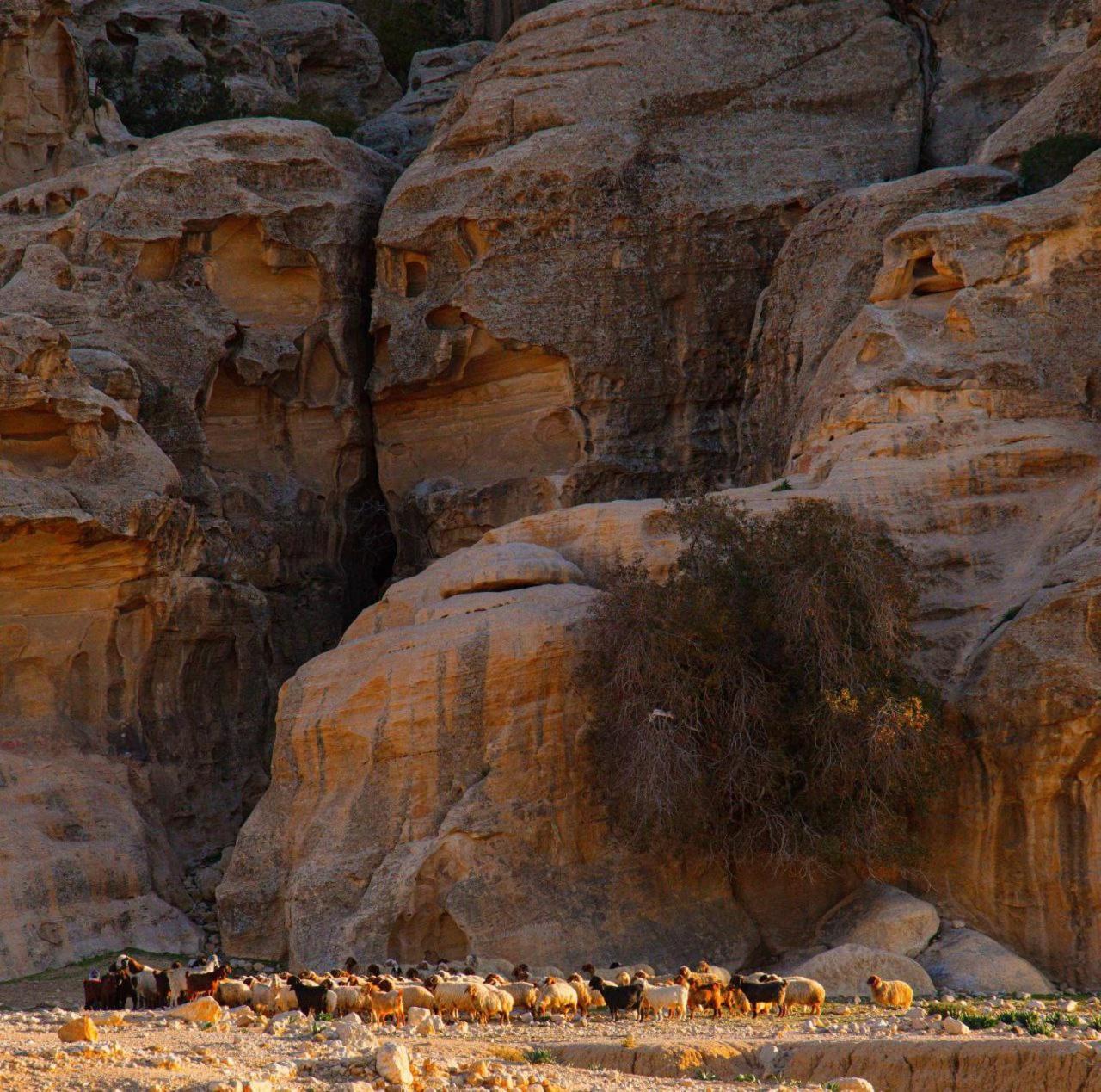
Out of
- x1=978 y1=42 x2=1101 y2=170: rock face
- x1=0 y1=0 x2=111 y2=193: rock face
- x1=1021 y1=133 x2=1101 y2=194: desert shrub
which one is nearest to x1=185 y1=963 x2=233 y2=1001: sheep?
x1=1021 y1=133 x2=1101 y2=194: desert shrub

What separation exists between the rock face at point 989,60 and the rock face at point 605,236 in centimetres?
62

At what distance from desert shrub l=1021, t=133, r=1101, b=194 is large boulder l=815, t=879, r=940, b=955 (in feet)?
42.9

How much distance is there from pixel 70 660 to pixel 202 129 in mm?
12116

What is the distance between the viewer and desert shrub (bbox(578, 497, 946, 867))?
26.6 m

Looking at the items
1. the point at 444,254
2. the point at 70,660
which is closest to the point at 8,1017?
the point at 70,660

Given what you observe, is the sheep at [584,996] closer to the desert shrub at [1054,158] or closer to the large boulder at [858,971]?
the large boulder at [858,971]

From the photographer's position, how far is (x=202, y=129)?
41.2 m

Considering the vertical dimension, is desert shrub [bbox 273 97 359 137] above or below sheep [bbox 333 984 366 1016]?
above

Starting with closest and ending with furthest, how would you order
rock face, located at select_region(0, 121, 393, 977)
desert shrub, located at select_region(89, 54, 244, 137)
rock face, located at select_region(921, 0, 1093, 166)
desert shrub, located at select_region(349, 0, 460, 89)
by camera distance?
rock face, located at select_region(0, 121, 393, 977), rock face, located at select_region(921, 0, 1093, 166), desert shrub, located at select_region(89, 54, 244, 137), desert shrub, located at select_region(349, 0, 460, 89)

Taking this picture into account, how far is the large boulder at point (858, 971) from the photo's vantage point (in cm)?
2488

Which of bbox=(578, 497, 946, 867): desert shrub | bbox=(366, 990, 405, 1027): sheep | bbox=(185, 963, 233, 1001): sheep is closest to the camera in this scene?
bbox=(366, 990, 405, 1027): sheep

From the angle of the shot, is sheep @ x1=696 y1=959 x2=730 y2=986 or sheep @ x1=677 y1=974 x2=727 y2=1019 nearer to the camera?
sheep @ x1=677 y1=974 x2=727 y2=1019

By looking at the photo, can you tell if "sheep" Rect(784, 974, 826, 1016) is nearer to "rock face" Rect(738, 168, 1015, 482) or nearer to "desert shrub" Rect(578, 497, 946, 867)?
"desert shrub" Rect(578, 497, 946, 867)

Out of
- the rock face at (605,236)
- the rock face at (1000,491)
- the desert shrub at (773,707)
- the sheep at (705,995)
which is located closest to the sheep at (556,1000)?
the sheep at (705,995)
